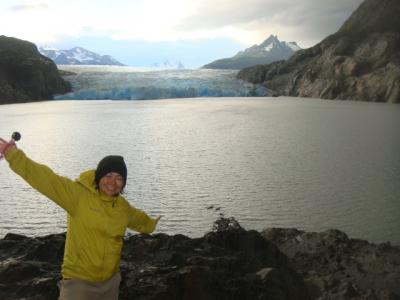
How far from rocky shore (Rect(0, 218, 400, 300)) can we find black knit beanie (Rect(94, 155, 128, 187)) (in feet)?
7.17

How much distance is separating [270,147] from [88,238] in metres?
25.4

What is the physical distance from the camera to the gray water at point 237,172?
48.9ft

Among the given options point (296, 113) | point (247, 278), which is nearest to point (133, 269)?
point (247, 278)

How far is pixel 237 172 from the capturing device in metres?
21.7

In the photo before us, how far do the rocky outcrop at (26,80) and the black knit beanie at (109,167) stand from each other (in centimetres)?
8019

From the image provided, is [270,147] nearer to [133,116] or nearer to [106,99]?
[133,116]

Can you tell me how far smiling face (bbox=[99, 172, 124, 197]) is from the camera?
183 inches

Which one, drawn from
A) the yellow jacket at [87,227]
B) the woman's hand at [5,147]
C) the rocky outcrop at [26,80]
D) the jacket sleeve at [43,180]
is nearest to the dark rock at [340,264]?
the yellow jacket at [87,227]

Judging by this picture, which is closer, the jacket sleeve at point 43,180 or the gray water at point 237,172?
the jacket sleeve at point 43,180

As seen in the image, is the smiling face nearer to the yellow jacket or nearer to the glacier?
the yellow jacket

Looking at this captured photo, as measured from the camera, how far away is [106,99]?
285 feet

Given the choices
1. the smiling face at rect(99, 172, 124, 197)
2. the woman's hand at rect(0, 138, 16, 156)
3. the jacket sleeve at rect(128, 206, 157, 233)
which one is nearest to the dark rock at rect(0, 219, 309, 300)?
the jacket sleeve at rect(128, 206, 157, 233)

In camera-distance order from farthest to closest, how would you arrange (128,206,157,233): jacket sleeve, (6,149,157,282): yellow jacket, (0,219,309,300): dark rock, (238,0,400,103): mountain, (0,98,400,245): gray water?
1. (238,0,400,103): mountain
2. (0,98,400,245): gray water
3. (0,219,309,300): dark rock
4. (128,206,157,233): jacket sleeve
5. (6,149,157,282): yellow jacket

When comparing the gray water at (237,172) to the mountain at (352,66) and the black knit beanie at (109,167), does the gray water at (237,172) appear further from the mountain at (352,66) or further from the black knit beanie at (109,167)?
the mountain at (352,66)
